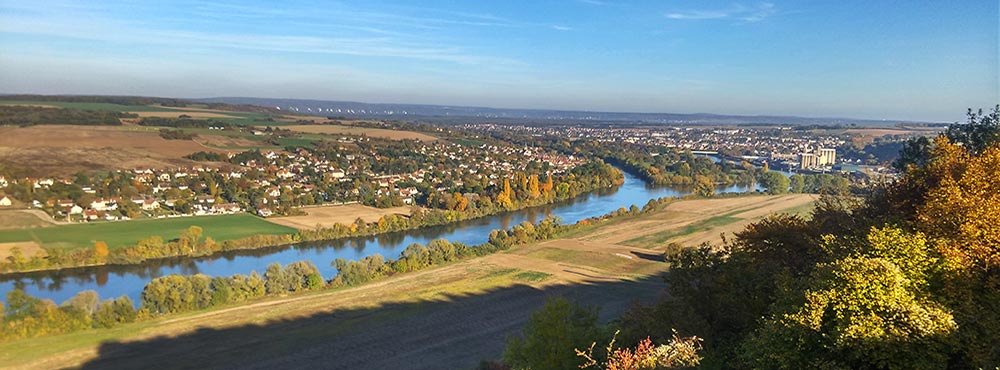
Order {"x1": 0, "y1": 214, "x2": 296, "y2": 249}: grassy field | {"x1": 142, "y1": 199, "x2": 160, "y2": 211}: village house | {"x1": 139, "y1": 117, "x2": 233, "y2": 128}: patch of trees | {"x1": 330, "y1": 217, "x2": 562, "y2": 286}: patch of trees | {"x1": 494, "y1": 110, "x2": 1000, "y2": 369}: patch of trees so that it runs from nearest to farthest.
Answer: {"x1": 494, "y1": 110, "x2": 1000, "y2": 369}: patch of trees
{"x1": 330, "y1": 217, "x2": 562, "y2": 286}: patch of trees
{"x1": 0, "y1": 214, "x2": 296, "y2": 249}: grassy field
{"x1": 142, "y1": 199, "x2": 160, "y2": 211}: village house
{"x1": 139, "y1": 117, "x2": 233, "y2": 128}: patch of trees

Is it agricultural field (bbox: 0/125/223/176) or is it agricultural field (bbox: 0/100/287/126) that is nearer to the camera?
agricultural field (bbox: 0/125/223/176)

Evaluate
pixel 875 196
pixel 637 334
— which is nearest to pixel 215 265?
pixel 637 334

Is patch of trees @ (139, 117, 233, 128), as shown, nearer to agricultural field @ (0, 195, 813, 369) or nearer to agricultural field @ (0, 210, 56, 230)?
agricultural field @ (0, 210, 56, 230)

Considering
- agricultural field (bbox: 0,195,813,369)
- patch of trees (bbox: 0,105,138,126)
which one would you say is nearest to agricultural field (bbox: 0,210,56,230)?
agricultural field (bbox: 0,195,813,369)

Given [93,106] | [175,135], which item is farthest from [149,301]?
[93,106]

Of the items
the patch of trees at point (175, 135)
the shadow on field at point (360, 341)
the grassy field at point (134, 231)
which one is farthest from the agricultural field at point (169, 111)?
the shadow on field at point (360, 341)
